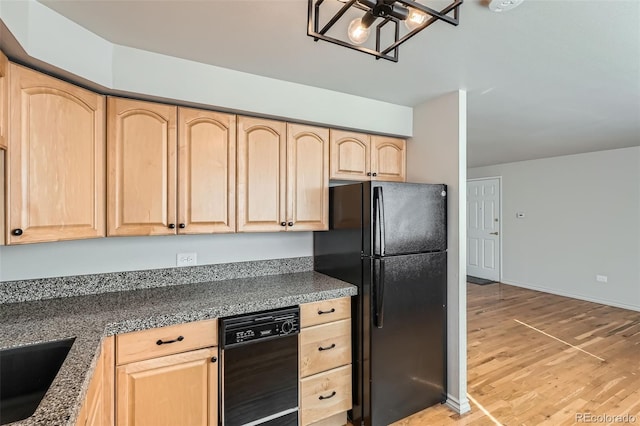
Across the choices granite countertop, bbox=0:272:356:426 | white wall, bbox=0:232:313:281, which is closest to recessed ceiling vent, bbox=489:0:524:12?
granite countertop, bbox=0:272:356:426

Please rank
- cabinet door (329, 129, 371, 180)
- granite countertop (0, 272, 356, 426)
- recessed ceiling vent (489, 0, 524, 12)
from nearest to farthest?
1. granite countertop (0, 272, 356, 426)
2. recessed ceiling vent (489, 0, 524, 12)
3. cabinet door (329, 129, 371, 180)

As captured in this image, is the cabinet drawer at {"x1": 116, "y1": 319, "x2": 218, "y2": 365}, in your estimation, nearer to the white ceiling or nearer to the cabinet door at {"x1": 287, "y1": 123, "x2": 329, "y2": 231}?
the cabinet door at {"x1": 287, "y1": 123, "x2": 329, "y2": 231}

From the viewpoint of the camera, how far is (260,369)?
1.81 metres

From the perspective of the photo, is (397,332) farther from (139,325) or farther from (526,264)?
(526,264)

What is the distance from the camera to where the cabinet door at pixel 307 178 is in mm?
2320

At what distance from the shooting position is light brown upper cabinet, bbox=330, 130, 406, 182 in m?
2.50

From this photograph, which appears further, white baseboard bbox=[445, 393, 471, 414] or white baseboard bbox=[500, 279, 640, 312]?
white baseboard bbox=[500, 279, 640, 312]

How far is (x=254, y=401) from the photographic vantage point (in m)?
1.81

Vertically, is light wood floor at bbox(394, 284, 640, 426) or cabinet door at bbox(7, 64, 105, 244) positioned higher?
cabinet door at bbox(7, 64, 105, 244)

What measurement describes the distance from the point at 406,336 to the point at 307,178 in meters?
1.34

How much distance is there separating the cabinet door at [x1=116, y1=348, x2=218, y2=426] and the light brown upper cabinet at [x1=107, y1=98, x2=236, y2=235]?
0.75 m

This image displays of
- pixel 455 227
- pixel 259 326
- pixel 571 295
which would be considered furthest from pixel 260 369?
pixel 571 295

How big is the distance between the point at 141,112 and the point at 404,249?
6.17 ft

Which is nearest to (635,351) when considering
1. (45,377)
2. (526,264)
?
(526,264)
